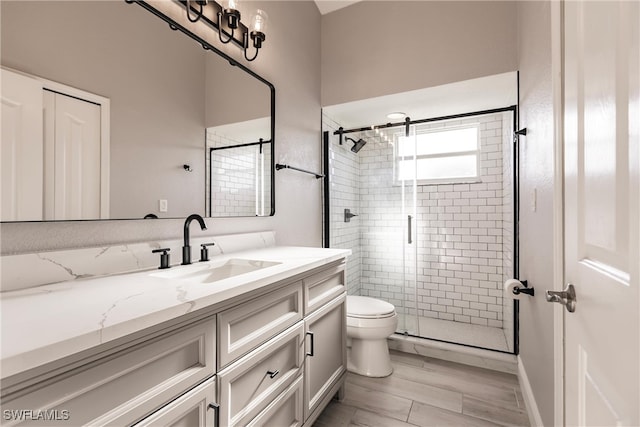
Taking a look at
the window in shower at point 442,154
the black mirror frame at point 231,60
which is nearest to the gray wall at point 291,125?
the black mirror frame at point 231,60

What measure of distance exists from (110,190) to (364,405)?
71.3 inches

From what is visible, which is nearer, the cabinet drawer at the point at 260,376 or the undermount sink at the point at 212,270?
the cabinet drawer at the point at 260,376

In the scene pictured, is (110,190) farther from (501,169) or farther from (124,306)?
(501,169)

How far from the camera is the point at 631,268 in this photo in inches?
21.4

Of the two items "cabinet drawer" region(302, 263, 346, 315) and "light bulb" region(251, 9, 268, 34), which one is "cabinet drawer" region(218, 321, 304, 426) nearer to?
"cabinet drawer" region(302, 263, 346, 315)

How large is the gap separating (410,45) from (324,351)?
230 centimetres

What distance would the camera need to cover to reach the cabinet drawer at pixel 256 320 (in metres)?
0.96

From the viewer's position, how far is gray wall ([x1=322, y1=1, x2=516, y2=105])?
2.12 metres

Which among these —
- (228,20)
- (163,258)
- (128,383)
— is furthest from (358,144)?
(128,383)

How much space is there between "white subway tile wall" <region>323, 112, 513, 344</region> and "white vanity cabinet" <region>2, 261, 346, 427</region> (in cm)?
149

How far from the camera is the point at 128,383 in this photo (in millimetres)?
700

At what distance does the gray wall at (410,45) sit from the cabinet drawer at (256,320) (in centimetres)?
190

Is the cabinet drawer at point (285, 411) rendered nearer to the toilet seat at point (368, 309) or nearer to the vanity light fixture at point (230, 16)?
the toilet seat at point (368, 309)
